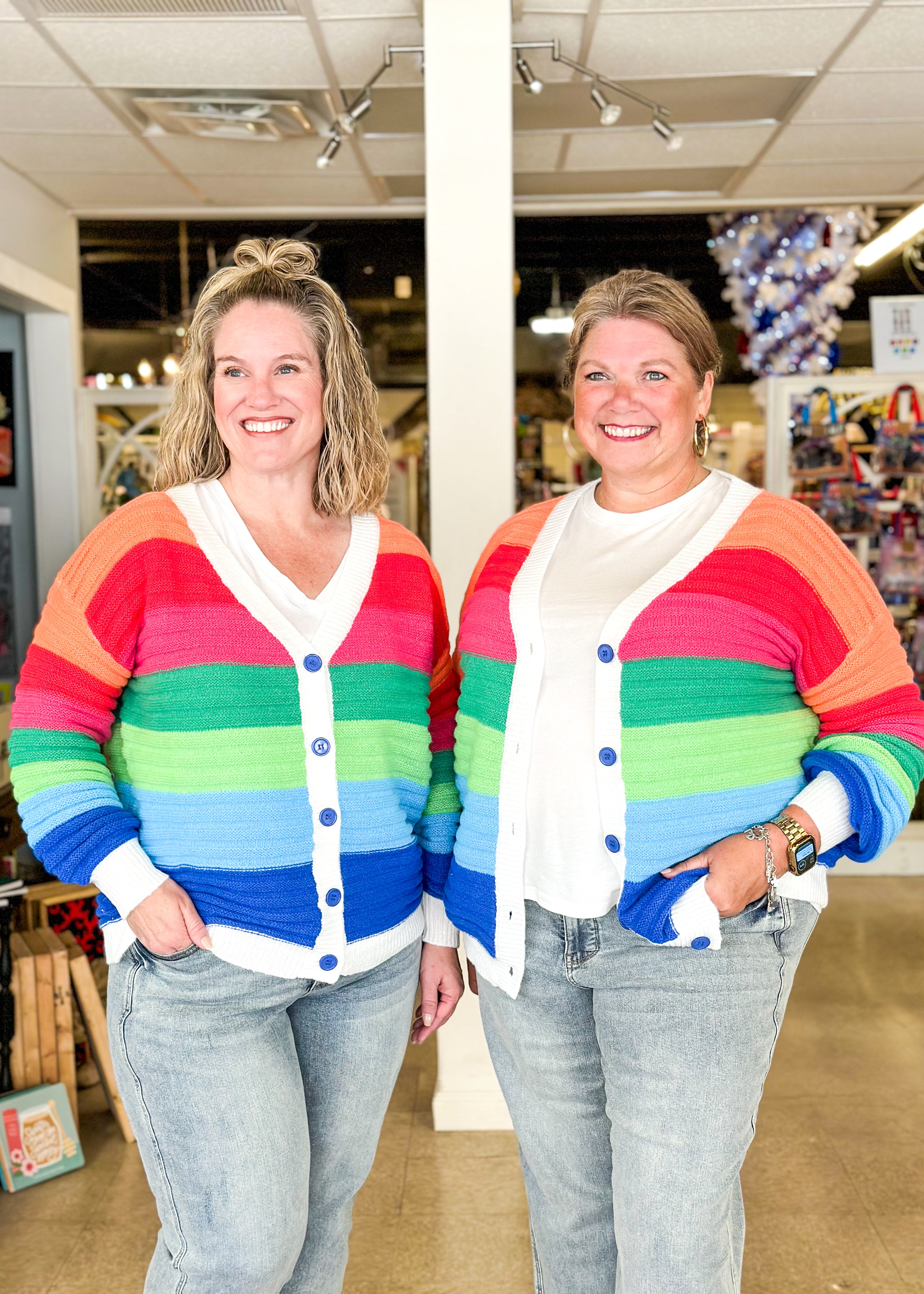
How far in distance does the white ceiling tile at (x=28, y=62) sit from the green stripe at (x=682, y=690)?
3.15 meters

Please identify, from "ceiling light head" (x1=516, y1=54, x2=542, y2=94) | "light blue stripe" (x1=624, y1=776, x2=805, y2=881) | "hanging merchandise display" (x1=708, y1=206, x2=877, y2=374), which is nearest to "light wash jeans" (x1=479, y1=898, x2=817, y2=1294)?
"light blue stripe" (x1=624, y1=776, x2=805, y2=881)

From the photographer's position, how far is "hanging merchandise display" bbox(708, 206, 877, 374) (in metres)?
5.69

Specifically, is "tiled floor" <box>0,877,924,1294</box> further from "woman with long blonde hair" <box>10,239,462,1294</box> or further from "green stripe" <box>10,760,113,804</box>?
"green stripe" <box>10,760,113,804</box>

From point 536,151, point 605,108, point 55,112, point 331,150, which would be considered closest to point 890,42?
point 605,108

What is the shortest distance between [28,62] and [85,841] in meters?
3.28

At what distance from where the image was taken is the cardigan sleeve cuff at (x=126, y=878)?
1.49 m

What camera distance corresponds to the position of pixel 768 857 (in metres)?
1.53

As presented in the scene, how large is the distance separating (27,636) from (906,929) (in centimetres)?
405

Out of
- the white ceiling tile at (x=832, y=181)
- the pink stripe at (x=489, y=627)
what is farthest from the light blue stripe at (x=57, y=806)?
the white ceiling tile at (x=832, y=181)

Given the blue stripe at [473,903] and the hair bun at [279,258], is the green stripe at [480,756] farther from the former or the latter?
the hair bun at [279,258]

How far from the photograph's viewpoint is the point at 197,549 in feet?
5.19

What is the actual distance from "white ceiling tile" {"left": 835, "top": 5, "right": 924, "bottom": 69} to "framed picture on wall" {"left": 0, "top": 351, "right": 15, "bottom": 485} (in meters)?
3.78

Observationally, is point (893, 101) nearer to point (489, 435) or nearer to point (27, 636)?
point (489, 435)

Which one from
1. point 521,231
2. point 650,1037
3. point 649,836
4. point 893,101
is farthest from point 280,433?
point 521,231
